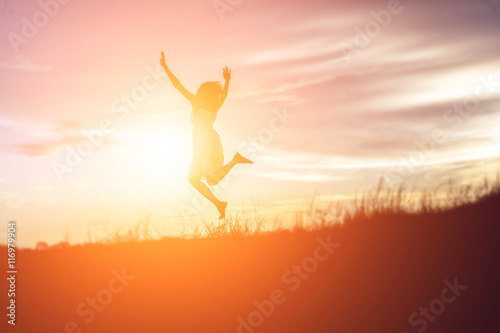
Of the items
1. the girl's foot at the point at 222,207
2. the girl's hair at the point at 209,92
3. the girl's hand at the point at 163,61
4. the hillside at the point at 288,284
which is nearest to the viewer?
the hillside at the point at 288,284

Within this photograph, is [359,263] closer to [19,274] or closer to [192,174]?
[192,174]

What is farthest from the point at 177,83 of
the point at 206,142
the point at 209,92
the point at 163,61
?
the point at 206,142

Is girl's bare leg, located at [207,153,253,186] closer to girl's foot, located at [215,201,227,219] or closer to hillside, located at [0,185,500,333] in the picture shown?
girl's foot, located at [215,201,227,219]

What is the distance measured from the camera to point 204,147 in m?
11.2

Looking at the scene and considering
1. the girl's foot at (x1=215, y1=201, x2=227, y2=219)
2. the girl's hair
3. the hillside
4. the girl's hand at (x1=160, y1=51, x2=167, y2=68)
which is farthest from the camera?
the girl's foot at (x1=215, y1=201, x2=227, y2=219)

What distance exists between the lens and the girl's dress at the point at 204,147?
1120 cm

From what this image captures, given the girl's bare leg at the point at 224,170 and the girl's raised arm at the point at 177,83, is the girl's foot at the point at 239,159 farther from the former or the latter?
the girl's raised arm at the point at 177,83

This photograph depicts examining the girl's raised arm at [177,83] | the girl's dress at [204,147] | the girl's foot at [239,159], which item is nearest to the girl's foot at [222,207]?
the girl's dress at [204,147]

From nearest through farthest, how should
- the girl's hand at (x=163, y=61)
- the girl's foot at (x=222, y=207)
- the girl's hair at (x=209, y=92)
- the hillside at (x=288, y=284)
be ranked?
the hillside at (x=288, y=284), the girl's hand at (x=163, y=61), the girl's hair at (x=209, y=92), the girl's foot at (x=222, y=207)

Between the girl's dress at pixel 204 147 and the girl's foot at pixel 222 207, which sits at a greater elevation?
the girl's dress at pixel 204 147

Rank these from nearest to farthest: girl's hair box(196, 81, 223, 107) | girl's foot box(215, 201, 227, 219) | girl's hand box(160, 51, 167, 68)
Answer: girl's hand box(160, 51, 167, 68) → girl's hair box(196, 81, 223, 107) → girl's foot box(215, 201, 227, 219)

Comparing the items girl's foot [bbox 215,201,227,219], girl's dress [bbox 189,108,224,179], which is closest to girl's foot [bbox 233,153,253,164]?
girl's dress [bbox 189,108,224,179]

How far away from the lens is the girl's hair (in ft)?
36.6

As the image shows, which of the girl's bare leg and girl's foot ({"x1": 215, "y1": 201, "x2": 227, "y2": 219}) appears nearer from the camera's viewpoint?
the girl's bare leg
